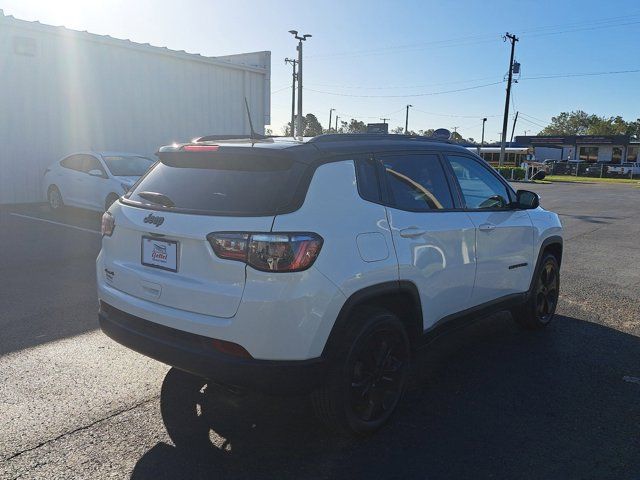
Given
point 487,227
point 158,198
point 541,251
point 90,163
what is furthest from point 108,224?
point 90,163

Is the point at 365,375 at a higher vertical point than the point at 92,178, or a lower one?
lower

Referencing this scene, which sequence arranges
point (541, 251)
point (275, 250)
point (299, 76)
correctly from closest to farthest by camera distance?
point (275, 250), point (541, 251), point (299, 76)

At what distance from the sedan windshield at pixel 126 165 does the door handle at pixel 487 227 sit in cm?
901

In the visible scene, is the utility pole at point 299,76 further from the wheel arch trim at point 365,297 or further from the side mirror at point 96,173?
the wheel arch trim at point 365,297

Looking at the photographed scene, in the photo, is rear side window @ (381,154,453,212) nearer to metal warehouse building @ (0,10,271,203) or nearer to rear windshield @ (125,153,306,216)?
rear windshield @ (125,153,306,216)

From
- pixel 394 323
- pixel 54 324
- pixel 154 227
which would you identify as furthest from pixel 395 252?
pixel 54 324

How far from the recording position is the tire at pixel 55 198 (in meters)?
12.6

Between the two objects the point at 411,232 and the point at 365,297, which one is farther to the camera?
the point at 411,232

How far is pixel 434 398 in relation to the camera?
3.78 meters

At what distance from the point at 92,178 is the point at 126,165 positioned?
0.74 metres

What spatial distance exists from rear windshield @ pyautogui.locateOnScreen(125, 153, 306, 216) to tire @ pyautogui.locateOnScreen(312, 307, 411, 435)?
82 cm

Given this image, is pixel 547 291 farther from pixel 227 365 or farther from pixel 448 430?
pixel 227 365

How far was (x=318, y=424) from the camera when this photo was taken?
3.39 metres

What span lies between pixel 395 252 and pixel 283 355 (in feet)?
3.08
